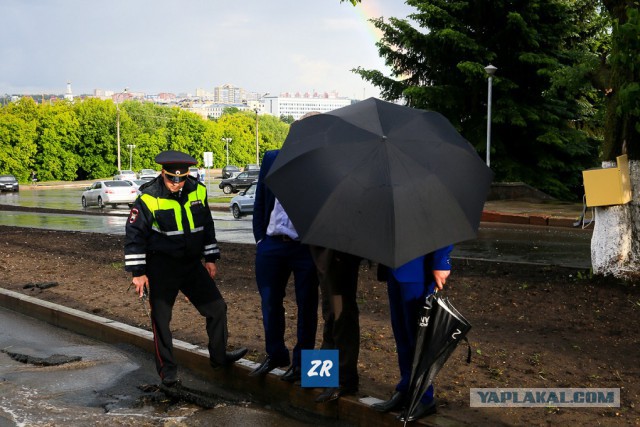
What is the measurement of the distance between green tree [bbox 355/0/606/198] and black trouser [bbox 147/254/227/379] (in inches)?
848

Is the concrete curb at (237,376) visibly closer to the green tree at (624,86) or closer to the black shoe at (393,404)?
the black shoe at (393,404)

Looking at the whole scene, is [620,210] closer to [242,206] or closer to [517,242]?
[517,242]

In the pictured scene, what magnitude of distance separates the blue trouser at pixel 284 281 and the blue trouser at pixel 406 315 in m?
0.85

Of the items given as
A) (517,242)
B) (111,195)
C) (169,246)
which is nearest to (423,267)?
(169,246)

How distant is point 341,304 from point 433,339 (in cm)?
73

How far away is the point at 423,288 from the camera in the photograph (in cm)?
467

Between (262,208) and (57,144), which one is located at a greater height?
(57,144)

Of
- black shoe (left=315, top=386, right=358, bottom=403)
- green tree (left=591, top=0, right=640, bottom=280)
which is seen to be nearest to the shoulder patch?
black shoe (left=315, top=386, right=358, bottom=403)

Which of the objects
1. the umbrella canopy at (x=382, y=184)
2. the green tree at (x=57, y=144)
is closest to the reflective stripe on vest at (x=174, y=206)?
the umbrella canopy at (x=382, y=184)

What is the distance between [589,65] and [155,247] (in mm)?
7873

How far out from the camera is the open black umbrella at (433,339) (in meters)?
4.52

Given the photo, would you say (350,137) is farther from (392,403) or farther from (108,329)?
(108,329)

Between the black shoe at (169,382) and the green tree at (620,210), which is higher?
the green tree at (620,210)

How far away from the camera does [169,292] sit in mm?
5762
